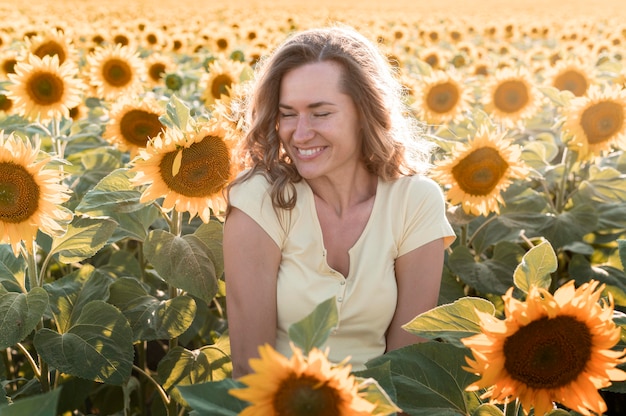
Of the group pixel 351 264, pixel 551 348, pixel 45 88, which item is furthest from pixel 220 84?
pixel 551 348

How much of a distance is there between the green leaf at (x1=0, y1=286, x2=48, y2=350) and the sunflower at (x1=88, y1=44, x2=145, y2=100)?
9.03 feet

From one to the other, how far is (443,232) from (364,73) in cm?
57

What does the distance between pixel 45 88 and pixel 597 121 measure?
270 centimetres

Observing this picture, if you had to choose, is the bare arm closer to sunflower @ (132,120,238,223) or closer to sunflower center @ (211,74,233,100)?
sunflower @ (132,120,238,223)

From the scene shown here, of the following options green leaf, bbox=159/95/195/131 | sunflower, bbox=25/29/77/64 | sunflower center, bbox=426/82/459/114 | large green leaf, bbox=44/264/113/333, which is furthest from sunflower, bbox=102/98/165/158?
sunflower center, bbox=426/82/459/114

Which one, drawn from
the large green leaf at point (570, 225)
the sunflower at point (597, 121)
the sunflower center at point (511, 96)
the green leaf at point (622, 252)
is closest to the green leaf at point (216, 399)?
the green leaf at point (622, 252)

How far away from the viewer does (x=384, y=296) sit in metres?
2.50

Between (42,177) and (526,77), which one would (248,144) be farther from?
(526,77)

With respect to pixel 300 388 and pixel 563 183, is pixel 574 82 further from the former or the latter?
pixel 300 388

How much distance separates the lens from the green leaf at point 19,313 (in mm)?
2262

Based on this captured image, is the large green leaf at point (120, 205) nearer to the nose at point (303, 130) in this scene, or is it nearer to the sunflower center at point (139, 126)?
the nose at point (303, 130)

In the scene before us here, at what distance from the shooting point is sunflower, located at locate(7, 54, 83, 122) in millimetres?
4004

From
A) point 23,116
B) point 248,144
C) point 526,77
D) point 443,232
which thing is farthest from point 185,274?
point 526,77

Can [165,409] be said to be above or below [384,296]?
below
